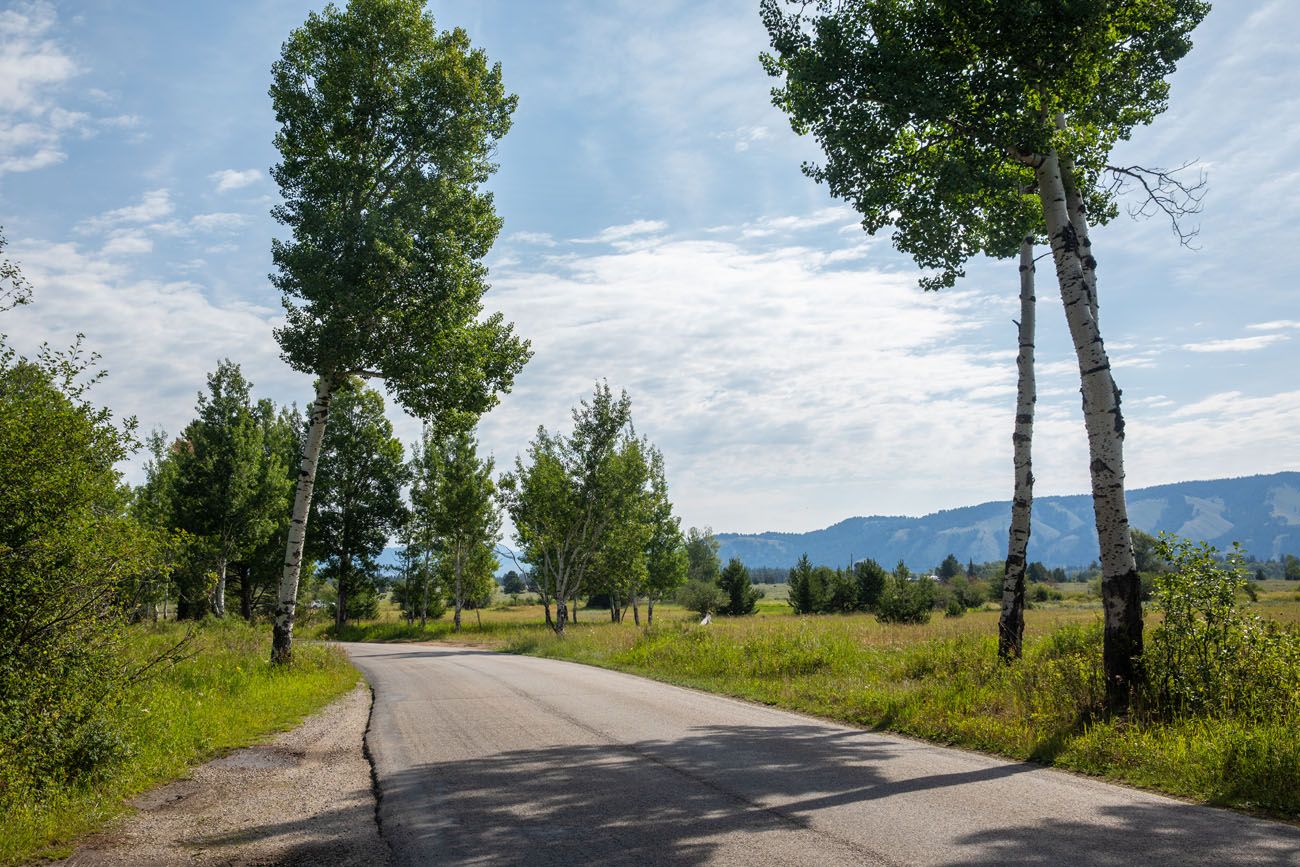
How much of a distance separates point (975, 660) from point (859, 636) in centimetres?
730

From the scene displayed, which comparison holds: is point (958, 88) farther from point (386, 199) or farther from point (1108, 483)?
point (386, 199)

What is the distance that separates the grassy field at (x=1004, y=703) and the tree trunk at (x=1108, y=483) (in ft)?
1.48

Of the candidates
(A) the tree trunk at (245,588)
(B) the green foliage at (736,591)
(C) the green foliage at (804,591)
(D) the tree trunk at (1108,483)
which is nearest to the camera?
(D) the tree trunk at (1108,483)

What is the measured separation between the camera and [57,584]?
24.6 feet

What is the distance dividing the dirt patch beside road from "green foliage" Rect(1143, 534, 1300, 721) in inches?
350

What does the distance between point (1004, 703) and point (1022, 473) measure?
224 inches

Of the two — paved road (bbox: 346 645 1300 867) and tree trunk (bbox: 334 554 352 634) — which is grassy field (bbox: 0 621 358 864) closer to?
paved road (bbox: 346 645 1300 867)

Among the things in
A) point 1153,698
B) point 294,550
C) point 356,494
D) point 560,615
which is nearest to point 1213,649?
point 1153,698

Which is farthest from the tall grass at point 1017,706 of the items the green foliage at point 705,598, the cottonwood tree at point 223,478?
the green foliage at point 705,598

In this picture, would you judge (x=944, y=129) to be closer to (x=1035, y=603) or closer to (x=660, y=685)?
(x=660, y=685)

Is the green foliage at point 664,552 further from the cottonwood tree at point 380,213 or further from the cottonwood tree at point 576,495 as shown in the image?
the cottonwood tree at point 380,213

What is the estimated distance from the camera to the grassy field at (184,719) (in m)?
5.88

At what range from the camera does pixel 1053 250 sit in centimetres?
1041

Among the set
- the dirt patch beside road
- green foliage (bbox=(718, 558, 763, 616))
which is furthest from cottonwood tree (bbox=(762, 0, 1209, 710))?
green foliage (bbox=(718, 558, 763, 616))
